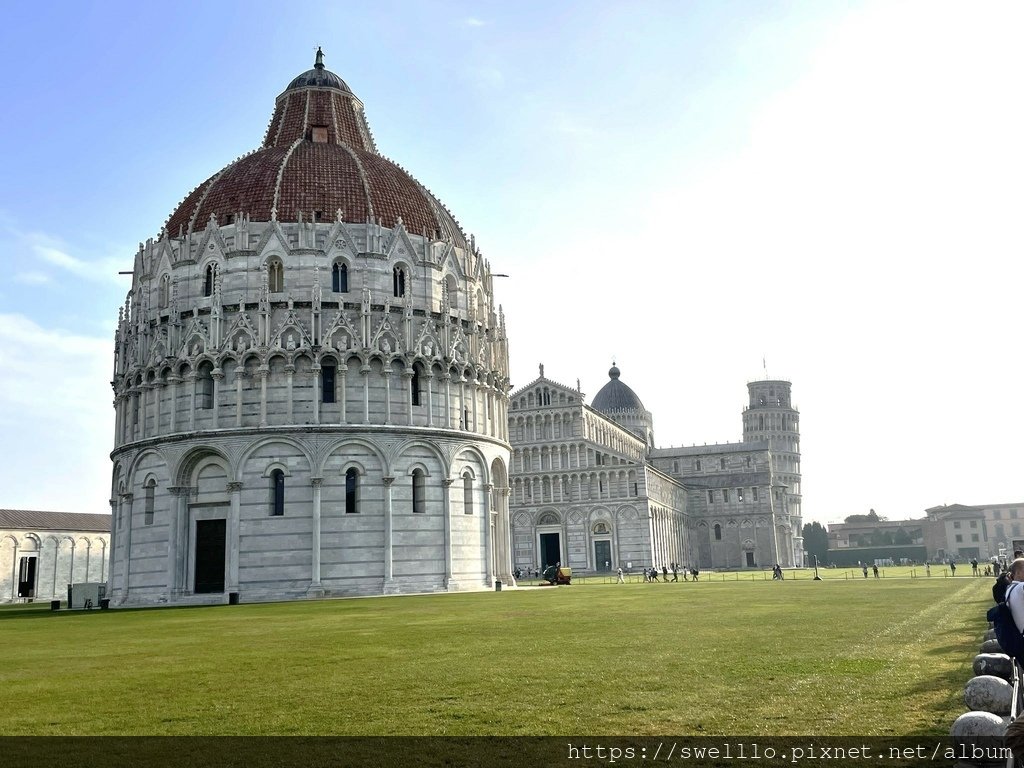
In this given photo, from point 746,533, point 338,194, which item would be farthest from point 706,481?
point 338,194

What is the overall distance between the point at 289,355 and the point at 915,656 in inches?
1514

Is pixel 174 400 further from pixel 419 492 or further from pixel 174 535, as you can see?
pixel 419 492

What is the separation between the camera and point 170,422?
163ft

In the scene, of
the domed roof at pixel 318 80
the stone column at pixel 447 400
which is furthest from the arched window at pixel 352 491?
the domed roof at pixel 318 80

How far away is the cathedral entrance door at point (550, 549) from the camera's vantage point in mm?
110250

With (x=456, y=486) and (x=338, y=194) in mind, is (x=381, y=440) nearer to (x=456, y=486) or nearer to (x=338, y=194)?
(x=456, y=486)

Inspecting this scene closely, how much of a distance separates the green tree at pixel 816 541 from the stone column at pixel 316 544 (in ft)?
451

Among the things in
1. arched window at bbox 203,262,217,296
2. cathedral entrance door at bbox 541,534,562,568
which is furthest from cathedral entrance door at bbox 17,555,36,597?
cathedral entrance door at bbox 541,534,562,568

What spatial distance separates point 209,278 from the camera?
2044 inches

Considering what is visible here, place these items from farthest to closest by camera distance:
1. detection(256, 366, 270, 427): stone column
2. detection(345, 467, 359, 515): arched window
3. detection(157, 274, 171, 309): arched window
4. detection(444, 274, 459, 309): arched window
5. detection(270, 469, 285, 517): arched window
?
1. detection(444, 274, 459, 309): arched window
2. detection(157, 274, 171, 309): arched window
3. detection(345, 467, 359, 515): arched window
4. detection(256, 366, 270, 427): stone column
5. detection(270, 469, 285, 517): arched window

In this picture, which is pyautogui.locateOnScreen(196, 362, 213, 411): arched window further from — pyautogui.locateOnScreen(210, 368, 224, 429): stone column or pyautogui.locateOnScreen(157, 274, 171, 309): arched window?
pyautogui.locateOnScreen(157, 274, 171, 309): arched window

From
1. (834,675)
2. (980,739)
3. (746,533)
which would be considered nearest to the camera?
(980,739)

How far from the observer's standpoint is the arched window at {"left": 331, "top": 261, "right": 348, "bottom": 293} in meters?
51.5

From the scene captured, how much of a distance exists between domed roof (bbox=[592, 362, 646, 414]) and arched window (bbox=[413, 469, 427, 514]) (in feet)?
338
